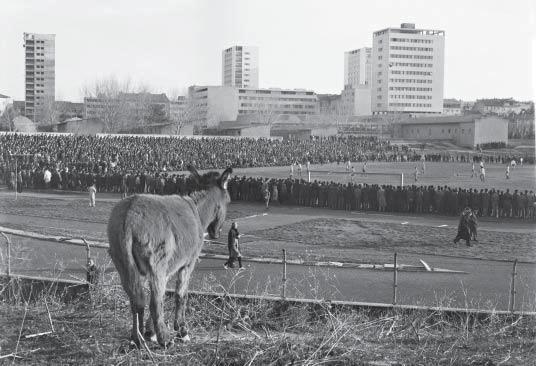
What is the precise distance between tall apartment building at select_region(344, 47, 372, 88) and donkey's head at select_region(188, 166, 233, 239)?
13093cm

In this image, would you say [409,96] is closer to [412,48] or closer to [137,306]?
[412,48]

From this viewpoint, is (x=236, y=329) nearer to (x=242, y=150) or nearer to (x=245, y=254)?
(x=245, y=254)

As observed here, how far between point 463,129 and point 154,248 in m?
78.7

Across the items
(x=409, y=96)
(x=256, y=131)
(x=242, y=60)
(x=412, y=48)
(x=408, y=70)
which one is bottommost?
(x=256, y=131)

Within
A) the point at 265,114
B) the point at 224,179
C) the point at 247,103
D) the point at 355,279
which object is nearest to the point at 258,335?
the point at 224,179

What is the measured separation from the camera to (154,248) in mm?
6117

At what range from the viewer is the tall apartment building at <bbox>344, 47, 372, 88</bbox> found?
5522 inches

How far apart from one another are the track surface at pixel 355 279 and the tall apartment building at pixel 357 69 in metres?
122

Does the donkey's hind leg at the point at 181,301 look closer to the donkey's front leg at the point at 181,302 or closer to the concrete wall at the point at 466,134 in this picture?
the donkey's front leg at the point at 181,302

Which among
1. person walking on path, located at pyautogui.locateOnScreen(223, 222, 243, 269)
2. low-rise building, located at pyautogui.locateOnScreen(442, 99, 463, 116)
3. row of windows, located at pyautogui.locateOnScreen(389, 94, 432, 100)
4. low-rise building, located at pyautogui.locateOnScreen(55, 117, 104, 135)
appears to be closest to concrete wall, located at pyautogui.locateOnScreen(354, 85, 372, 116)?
row of windows, located at pyautogui.locateOnScreen(389, 94, 432, 100)

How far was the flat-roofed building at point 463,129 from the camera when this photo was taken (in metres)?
78.5

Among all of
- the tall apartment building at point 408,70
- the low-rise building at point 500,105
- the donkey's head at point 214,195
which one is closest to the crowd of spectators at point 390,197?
the donkey's head at point 214,195

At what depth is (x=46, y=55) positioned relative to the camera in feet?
60.2

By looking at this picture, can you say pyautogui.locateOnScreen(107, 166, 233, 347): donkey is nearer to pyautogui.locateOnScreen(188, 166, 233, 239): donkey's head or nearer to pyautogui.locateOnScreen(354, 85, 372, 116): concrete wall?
pyautogui.locateOnScreen(188, 166, 233, 239): donkey's head
